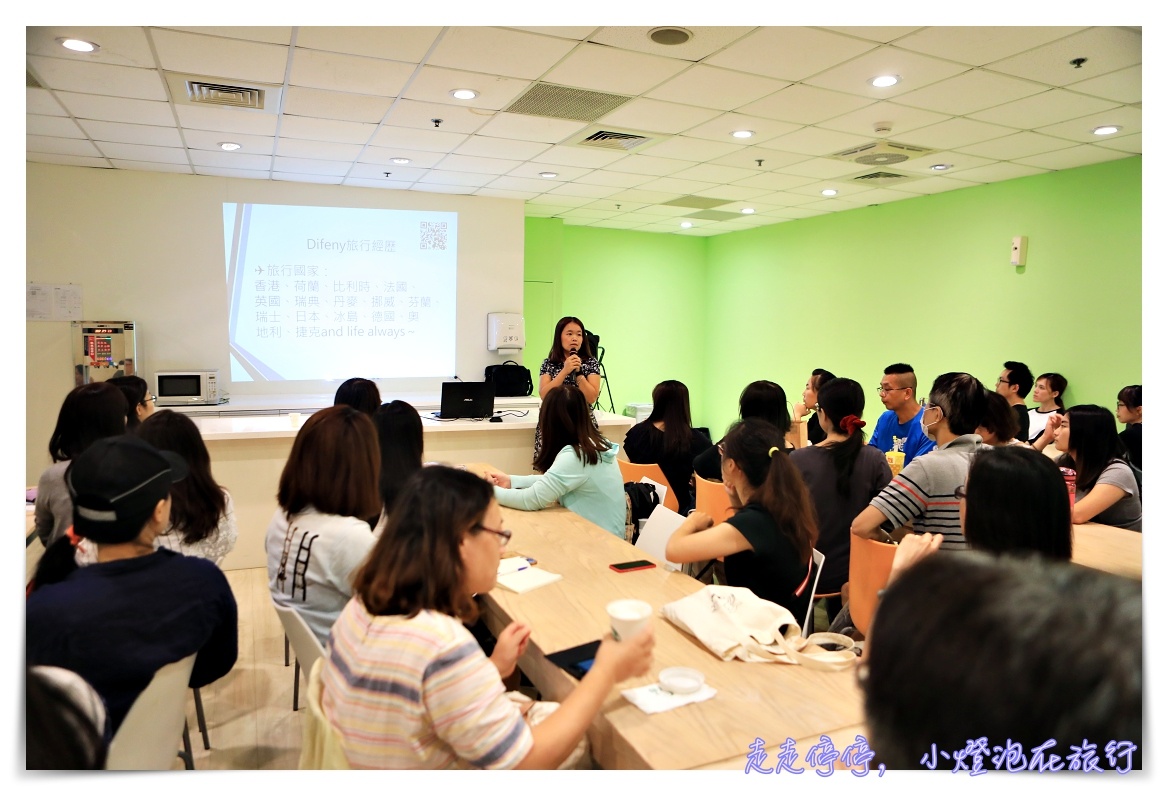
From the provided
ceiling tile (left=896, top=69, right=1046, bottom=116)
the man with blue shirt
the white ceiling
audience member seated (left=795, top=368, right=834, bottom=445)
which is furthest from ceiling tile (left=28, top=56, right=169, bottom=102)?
audience member seated (left=795, top=368, right=834, bottom=445)

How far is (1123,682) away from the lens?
25.9 inches

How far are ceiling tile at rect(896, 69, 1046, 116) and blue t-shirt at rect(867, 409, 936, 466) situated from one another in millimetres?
1733

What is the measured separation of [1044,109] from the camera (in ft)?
13.9

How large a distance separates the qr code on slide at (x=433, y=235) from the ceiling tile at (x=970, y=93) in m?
4.36

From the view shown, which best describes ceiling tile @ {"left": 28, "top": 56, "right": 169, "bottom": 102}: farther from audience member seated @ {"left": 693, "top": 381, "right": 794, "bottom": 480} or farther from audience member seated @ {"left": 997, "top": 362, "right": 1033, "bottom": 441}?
audience member seated @ {"left": 997, "top": 362, "right": 1033, "bottom": 441}

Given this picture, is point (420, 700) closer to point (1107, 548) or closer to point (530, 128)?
point (1107, 548)

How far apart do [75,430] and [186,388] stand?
12.6 ft

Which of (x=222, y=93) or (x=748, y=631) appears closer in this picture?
(x=748, y=631)

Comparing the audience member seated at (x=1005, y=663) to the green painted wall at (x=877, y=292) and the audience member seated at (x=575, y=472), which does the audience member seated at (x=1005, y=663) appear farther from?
the green painted wall at (x=877, y=292)

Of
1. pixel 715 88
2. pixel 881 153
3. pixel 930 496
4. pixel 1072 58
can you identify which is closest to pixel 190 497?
pixel 930 496

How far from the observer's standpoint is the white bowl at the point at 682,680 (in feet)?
4.93

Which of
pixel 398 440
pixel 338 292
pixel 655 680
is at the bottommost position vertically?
pixel 655 680

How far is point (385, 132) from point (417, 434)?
2.73 meters

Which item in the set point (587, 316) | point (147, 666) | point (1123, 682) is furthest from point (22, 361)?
point (587, 316)
